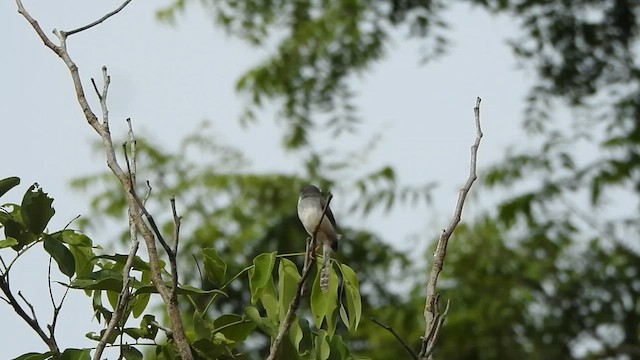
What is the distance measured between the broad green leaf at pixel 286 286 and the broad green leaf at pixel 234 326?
0.08m

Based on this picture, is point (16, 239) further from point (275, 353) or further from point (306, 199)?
point (306, 199)

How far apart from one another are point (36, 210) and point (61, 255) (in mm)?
102

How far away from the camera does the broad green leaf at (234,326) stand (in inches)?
96.7

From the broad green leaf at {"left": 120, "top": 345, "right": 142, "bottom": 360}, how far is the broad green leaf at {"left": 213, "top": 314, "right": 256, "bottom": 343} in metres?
0.17

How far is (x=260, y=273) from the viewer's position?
238 centimetres

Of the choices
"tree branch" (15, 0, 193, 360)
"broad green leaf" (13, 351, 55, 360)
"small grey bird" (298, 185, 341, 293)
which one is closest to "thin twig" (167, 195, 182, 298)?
"tree branch" (15, 0, 193, 360)

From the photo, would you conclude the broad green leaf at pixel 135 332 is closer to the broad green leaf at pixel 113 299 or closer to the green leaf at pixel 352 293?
the broad green leaf at pixel 113 299

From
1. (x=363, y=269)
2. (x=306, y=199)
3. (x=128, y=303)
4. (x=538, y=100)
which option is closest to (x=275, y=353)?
(x=128, y=303)

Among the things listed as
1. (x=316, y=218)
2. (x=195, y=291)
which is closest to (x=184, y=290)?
(x=195, y=291)

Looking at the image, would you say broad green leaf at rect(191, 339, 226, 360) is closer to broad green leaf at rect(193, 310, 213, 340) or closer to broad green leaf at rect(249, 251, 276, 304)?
broad green leaf at rect(193, 310, 213, 340)

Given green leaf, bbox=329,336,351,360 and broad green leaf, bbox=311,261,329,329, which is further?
broad green leaf, bbox=311,261,329,329

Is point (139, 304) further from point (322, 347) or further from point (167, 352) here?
point (322, 347)

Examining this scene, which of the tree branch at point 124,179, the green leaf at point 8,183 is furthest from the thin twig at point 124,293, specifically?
the green leaf at point 8,183

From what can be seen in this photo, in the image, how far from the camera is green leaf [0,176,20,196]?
2.44 meters
